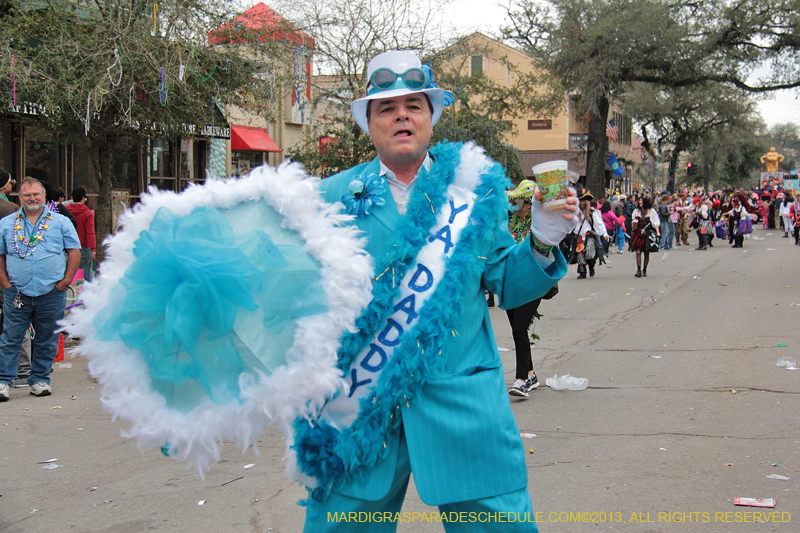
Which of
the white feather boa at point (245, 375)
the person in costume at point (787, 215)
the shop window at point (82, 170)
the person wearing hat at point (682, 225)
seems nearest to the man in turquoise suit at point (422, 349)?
the white feather boa at point (245, 375)

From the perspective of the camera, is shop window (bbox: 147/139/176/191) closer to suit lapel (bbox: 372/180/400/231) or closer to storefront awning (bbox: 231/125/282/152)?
storefront awning (bbox: 231/125/282/152)

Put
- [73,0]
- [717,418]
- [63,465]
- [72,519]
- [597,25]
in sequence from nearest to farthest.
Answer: [72,519] < [63,465] < [717,418] < [73,0] < [597,25]

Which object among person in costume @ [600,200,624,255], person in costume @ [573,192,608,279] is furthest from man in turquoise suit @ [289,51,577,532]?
A: person in costume @ [600,200,624,255]

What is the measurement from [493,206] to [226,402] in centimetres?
107

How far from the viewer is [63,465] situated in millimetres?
4832

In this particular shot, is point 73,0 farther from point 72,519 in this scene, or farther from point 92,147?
point 72,519

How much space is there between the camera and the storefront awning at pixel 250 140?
2322 cm

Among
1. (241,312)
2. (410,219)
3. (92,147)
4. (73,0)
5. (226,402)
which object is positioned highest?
(73,0)

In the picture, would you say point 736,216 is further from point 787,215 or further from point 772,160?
point 772,160

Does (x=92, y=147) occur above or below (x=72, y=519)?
above

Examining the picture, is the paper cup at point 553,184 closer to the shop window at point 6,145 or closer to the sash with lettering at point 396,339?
the sash with lettering at point 396,339

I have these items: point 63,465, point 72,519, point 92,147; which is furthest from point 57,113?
point 72,519

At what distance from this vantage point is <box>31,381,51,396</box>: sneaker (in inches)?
264

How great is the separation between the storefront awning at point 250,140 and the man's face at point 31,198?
16.9 m
